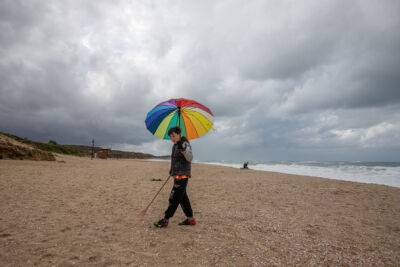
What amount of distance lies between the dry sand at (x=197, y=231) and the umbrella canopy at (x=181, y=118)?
89.9 inches

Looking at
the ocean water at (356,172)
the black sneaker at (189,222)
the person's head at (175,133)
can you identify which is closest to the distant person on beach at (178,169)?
the person's head at (175,133)

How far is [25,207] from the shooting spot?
741cm

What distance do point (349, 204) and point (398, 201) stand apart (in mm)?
2469

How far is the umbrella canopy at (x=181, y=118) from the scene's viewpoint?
6.71 metres

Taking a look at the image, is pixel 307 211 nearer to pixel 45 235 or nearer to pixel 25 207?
pixel 45 235

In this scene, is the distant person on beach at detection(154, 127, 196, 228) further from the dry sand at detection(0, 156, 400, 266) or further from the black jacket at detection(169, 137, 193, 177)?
the dry sand at detection(0, 156, 400, 266)

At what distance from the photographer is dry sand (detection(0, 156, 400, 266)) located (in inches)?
185

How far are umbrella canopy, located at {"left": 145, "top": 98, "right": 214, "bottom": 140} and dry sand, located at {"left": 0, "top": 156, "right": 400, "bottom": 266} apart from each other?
2283mm

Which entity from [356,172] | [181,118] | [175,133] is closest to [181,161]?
[175,133]

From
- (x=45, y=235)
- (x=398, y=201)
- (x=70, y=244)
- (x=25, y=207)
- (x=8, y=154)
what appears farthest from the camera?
(x=8, y=154)

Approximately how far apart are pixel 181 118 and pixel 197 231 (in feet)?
8.89

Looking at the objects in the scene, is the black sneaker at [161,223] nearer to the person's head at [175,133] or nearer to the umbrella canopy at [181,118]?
the person's head at [175,133]

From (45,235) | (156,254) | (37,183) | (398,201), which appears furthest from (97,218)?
(398,201)

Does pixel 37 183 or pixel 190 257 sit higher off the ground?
pixel 37 183
